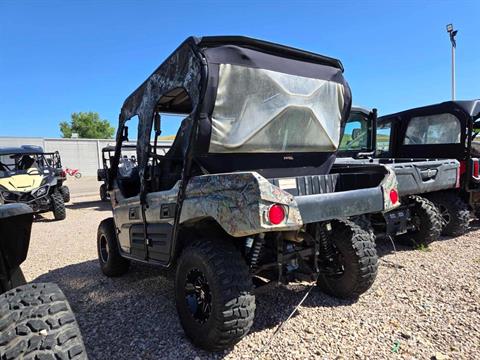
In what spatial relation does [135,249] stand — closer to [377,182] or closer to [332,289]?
[332,289]

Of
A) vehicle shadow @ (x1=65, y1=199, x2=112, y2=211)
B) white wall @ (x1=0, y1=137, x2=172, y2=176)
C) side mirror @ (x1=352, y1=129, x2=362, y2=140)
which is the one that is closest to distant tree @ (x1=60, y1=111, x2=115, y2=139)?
white wall @ (x1=0, y1=137, x2=172, y2=176)

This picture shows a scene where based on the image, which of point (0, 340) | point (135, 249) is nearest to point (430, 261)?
point (135, 249)

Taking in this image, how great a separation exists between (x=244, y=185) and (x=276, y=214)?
282mm

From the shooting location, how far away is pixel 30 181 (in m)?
9.88

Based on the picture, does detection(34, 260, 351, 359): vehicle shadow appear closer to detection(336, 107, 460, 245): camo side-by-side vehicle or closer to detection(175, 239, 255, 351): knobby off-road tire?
detection(175, 239, 255, 351): knobby off-road tire

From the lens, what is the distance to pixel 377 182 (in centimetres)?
340

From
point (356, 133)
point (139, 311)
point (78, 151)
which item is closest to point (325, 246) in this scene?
point (139, 311)

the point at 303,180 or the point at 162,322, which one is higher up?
the point at 303,180

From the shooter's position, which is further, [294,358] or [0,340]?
[294,358]

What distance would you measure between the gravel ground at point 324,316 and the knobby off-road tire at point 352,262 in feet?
0.46

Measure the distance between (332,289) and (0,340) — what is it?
291 cm

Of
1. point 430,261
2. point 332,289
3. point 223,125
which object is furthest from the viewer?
point 430,261

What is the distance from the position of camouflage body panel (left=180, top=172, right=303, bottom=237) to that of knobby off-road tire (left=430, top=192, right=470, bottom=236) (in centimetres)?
473

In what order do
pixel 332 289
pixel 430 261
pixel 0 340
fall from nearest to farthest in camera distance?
pixel 0 340 < pixel 332 289 < pixel 430 261
